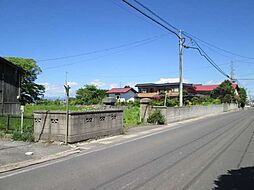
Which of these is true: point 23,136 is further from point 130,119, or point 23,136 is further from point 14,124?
point 130,119

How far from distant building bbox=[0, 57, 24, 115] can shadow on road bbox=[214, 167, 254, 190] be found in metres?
22.1

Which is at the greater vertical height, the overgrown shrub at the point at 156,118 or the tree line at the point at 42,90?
the tree line at the point at 42,90

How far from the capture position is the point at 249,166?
877cm

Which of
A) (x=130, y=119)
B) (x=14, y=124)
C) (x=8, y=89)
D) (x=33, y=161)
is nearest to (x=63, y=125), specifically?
(x=33, y=161)

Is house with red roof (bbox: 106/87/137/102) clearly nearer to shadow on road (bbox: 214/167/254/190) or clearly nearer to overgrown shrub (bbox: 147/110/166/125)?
overgrown shrub (bbox: 147/110/166/125)

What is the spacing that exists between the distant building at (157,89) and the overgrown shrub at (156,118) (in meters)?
48.6

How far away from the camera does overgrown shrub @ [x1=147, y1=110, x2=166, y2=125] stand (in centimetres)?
2408

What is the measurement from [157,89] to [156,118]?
58.6 meters

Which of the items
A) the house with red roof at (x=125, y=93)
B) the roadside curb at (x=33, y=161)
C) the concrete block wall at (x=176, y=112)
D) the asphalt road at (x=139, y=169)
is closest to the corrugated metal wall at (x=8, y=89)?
the concrete block wall at (x=176, y=112)

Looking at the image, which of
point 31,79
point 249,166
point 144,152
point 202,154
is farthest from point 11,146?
point 31,79

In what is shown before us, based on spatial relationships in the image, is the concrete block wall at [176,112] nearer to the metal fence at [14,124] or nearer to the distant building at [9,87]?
the metal fence at [14,124]

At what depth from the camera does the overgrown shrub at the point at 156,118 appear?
24.1 m

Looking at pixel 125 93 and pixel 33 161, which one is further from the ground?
pixel 125 93

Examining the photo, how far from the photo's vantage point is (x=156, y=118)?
79.0 feet
